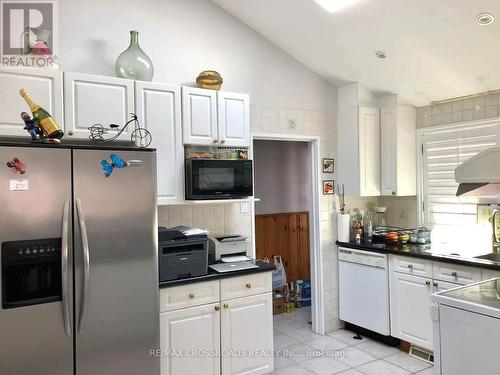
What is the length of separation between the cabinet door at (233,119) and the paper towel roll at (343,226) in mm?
1434

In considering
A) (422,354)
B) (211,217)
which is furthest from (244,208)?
(422,354)

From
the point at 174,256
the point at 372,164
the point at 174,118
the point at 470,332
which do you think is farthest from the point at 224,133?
the point at 470,332

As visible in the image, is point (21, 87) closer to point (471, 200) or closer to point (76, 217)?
point (76, 217)

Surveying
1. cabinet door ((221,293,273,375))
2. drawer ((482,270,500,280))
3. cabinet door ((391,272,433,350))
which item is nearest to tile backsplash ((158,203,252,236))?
cabinet door ((221,293,273,375))

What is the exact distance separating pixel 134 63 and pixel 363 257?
272 centimetres

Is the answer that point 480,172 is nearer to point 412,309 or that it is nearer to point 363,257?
point 412,309

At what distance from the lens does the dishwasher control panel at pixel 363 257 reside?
3.56 metres

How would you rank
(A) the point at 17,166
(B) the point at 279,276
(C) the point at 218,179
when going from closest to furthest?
1. (A) the point at 17,166
2. (C) the point at 218,179
3. (B) the point at 279,276

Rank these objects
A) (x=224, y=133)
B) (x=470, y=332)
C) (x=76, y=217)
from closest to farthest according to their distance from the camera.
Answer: (x=470, y=332) → (x=76, y=217) → (x=224, y=133)

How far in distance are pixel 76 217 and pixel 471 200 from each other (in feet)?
11.1

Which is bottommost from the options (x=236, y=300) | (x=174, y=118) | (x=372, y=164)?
(x=236, y=300)

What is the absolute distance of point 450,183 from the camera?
147 inches

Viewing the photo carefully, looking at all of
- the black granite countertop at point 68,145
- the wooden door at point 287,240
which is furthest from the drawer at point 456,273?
the black granite countertop at point 68,145

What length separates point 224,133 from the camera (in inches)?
120
